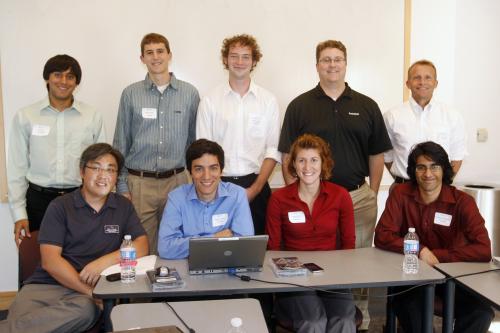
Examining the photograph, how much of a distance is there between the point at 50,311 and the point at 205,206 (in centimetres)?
100

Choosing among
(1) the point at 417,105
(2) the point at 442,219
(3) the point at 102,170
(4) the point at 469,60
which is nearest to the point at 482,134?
(4) the point at 469,60

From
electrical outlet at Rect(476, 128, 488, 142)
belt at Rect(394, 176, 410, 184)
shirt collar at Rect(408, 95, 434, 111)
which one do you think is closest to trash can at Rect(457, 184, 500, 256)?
electrical outlet at Rect(476, 128, 488, 142)

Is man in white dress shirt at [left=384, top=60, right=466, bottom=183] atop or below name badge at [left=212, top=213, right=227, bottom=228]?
atop

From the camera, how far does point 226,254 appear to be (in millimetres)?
2232

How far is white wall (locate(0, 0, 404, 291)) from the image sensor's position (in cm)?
382

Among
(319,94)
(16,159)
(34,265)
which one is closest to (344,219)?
(319,94)

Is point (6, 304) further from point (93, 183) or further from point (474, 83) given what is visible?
point (474, 83)

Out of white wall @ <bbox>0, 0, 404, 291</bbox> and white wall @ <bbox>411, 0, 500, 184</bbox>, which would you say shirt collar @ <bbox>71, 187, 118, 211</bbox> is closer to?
white wall @ <bbox>0, 0, 404, 291</bbox>

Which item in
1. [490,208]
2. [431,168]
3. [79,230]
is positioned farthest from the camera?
[490,208]

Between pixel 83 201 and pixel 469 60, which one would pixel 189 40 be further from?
pixel 469 60

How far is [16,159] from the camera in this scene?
10.7ft

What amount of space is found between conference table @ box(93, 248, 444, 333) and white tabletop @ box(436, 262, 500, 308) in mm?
107

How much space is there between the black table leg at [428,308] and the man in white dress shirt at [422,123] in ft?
4.52

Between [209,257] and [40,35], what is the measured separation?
2657 millimetres
